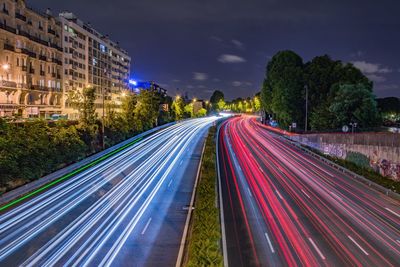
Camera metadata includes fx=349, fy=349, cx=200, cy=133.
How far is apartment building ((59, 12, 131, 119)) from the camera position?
2936 inches

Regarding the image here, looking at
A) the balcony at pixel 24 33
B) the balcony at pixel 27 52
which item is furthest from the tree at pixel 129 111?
the balcony at pixel 24 33

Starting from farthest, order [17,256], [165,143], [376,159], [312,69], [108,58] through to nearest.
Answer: [108,58] < [312,69] < [165,143] < [376,159] < [17,256]

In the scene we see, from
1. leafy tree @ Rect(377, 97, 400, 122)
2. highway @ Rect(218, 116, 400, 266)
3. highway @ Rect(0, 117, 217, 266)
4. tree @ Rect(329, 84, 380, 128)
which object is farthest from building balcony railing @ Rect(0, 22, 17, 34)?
leafy tree @ Rect(377, 97, 400, 122)

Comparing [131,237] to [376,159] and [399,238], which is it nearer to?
[399,238]

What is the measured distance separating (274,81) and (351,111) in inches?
1424

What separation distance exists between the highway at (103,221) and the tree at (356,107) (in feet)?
99.9

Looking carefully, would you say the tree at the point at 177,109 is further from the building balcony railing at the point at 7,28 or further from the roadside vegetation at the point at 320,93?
the building balcony railing at the point at 7,28

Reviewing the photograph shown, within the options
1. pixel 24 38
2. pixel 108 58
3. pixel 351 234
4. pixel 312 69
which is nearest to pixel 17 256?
pixel 351 234

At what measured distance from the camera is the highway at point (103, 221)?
661 inches

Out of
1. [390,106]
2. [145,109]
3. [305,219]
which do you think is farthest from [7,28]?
[390,106]

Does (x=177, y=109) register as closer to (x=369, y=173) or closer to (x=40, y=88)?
(x=40, y=88)

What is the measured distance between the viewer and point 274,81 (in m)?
90.0

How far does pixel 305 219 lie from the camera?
22391 millimetres

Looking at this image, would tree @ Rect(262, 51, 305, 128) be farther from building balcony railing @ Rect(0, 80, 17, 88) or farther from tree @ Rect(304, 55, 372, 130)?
building balcony railing @ Rect(0, 80, 17, 88)
